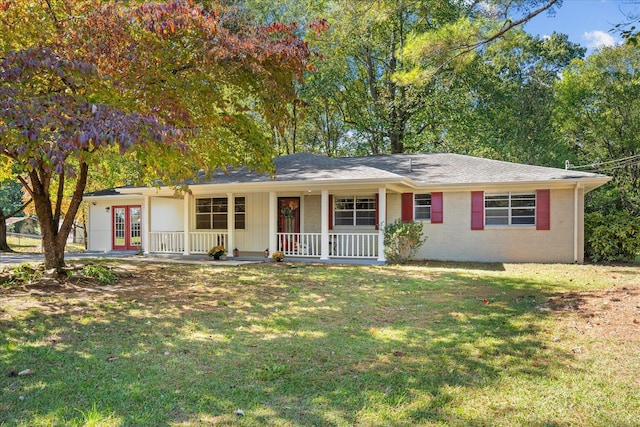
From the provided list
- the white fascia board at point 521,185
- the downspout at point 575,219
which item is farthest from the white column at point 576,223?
the white fascia board at point 521,185

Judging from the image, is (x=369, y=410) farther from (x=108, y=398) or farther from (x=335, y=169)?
(x=335, y=169)

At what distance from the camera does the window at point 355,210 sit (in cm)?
1484

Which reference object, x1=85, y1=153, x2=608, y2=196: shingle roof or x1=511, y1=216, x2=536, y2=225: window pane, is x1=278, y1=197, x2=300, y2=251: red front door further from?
x1=511, y1=216, x2=536, y2=225: window pane

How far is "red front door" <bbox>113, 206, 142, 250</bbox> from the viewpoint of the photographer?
19.1 metres

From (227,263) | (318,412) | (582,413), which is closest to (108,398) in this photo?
(318,412)

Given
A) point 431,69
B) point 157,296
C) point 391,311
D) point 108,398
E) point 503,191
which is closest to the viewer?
point 108,398

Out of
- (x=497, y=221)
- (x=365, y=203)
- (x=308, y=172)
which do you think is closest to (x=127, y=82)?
(x=308, y=172)

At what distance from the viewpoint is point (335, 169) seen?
13977mm

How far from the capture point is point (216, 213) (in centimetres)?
1658

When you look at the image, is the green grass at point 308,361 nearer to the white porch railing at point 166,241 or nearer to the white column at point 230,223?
the white column at point 230,223

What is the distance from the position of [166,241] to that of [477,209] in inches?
433

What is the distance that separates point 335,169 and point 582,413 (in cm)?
1130

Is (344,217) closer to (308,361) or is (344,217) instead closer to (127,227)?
(127,227)

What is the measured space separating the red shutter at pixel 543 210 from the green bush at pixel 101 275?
11.9 metres
